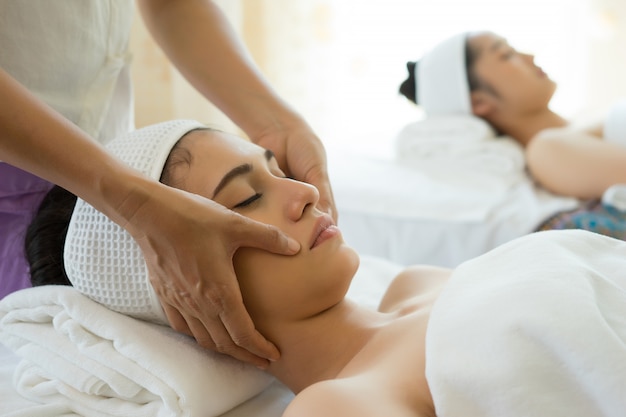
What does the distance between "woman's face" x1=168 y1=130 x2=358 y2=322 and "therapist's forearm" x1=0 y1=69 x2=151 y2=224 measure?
0.20 metres

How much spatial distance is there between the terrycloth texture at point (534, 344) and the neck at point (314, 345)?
22 cm

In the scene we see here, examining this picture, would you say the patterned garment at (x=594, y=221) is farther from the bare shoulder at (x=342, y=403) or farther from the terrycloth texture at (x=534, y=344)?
the bare shoulder at (x=342, y=403)

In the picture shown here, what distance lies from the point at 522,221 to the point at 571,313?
46.0 inches

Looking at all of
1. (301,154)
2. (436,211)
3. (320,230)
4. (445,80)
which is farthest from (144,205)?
(445,80)

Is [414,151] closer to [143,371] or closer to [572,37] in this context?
[143,371]

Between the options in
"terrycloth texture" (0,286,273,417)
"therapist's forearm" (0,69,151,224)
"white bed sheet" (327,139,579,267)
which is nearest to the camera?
"therapist's forearm" (0,69,151,224)

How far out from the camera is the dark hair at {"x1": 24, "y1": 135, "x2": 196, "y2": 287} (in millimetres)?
1270

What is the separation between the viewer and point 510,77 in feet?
8.80

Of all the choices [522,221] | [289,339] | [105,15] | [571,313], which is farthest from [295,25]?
[571,313]

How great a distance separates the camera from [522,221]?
2.04m

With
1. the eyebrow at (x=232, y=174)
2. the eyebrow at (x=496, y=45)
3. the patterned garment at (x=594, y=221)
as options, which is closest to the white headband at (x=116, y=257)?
the eyebrow at (x=232, y=174)

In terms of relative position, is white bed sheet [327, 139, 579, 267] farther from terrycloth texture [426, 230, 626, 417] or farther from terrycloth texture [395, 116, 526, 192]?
terrycloth texture [426, 230, 626, 417]

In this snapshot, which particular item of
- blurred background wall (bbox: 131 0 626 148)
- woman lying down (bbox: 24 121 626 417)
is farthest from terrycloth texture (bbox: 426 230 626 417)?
blurred background wall (bbox: 131 0 626 148)

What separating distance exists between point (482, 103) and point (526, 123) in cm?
18
